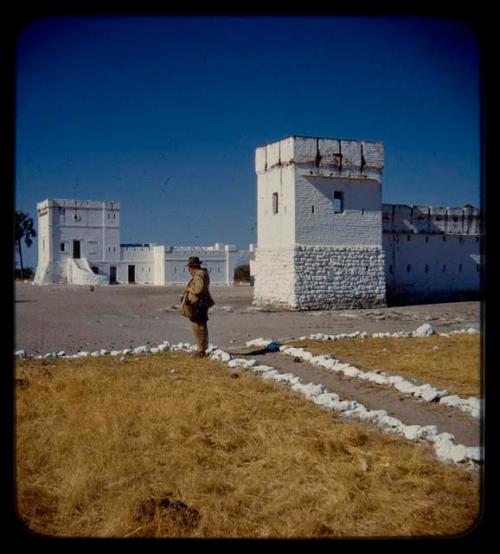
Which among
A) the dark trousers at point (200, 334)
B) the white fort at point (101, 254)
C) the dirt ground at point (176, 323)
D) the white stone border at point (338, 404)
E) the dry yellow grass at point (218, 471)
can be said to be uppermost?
the white fort at point (101, 254)

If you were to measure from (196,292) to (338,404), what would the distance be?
12.6 ft

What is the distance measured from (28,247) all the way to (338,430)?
57493mm

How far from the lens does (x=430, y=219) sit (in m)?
27.5

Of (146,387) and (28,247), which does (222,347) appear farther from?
(28,247)

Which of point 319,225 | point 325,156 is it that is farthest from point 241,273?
point 325,156

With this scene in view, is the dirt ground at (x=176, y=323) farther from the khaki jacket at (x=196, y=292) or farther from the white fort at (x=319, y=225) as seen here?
the khaki jacket at (x=196, y=292)

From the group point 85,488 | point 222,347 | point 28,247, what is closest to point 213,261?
point 28,247

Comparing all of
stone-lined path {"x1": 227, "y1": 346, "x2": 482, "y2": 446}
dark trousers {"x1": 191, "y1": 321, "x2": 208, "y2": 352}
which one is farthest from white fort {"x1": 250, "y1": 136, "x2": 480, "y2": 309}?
stone-lined path {"x1": 227, "y1": 346, "x2": 482, "y2": 446}

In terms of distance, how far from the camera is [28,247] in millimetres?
58438

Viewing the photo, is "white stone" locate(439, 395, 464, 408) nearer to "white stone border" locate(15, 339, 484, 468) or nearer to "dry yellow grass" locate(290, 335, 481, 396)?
"dry yellow grass" locate(290, 335, 481, 396)

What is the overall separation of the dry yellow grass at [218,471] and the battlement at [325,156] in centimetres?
1504

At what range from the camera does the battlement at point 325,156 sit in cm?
2130

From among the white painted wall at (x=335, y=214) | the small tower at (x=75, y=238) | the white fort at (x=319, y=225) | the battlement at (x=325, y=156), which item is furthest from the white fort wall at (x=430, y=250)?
the small tower at (x=75, y=238)

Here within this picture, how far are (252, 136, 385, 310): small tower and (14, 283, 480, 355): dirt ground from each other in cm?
106
